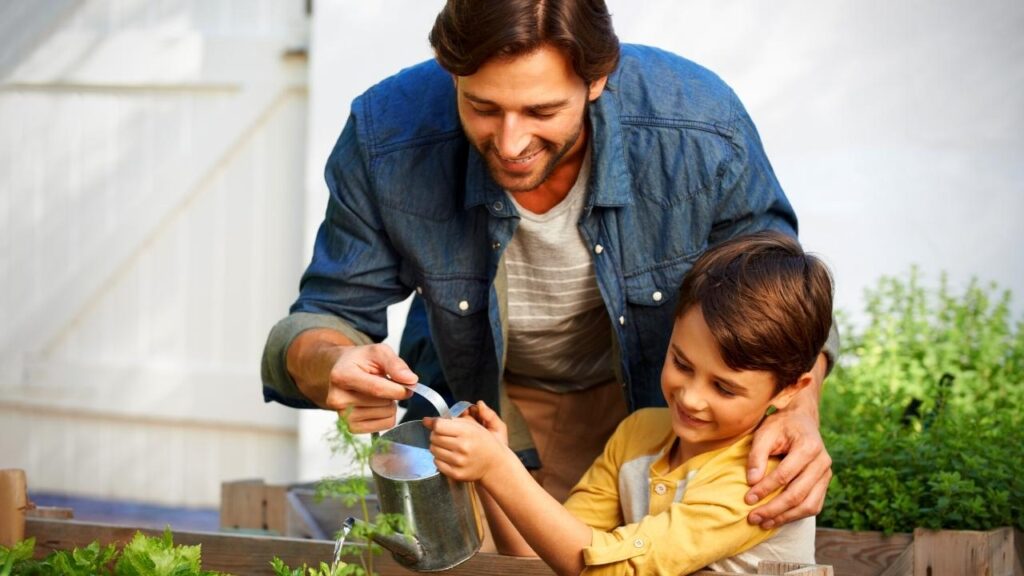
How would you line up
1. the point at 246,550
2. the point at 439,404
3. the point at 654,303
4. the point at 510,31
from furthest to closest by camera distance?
1. the point at 654,303
2. the point at 246,550
3. the point at 510,31
4. the point at 439,404

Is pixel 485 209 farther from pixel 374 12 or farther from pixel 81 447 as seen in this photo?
pixel 81 447

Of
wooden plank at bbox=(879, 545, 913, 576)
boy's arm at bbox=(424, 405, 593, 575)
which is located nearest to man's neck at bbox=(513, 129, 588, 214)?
boy's arm at bbox=(424, 405, 593, 575)

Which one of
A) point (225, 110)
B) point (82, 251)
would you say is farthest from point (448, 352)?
point (82, 251)

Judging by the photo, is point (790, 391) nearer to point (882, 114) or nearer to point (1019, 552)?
point (1019, 552)

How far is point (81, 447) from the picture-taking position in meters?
5.62

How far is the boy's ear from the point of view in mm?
2238

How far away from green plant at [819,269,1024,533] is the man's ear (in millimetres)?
938

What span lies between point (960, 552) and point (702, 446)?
22.7 inches

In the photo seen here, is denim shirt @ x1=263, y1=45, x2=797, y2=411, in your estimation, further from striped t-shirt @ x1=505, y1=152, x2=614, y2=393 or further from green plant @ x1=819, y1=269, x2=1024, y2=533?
green plant @ x1=819, y1=269, x2=1024, y2=533

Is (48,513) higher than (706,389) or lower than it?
lower

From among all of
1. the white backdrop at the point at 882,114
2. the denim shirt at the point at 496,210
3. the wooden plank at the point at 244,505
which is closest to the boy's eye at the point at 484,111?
the denim shirt at the point at 496,210

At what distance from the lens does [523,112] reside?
87.5 inches

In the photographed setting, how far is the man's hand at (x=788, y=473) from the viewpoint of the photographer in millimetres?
2100

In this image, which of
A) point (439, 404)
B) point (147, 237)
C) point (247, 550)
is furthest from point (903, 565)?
point (147, 237)
